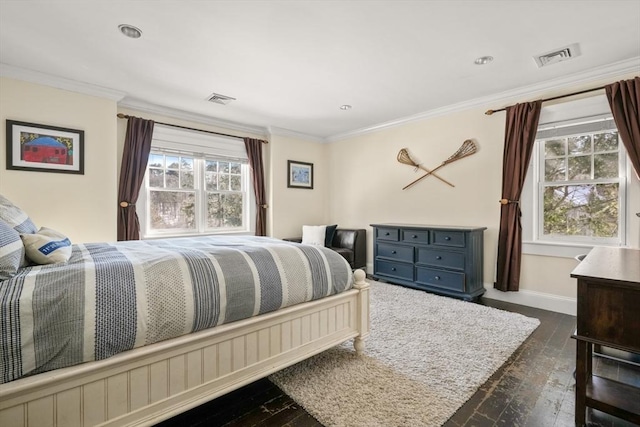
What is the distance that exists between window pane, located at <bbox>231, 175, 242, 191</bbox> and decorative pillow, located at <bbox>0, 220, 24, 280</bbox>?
3464mm

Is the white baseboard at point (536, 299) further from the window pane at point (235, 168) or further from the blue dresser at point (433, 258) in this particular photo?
the window pane at point (235, 168)

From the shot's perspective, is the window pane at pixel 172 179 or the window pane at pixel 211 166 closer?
the window pane at pixel 172 179

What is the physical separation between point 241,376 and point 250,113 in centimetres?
350

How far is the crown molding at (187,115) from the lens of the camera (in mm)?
3679

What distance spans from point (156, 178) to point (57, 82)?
1384mm

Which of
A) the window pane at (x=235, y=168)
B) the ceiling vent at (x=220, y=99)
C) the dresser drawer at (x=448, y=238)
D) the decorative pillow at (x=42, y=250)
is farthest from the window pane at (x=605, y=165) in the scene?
the window pane at (x=235, y=168)

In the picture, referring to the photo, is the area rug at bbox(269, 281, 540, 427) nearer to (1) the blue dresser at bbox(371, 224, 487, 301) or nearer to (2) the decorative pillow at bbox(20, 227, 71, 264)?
(1) the blue dresser at bbox(371, 224, 487, 301)

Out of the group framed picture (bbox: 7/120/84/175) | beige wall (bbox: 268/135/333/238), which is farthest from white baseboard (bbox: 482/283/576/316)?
framed picture (bbox: 7/120/84/175)

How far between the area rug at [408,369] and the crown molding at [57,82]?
3.47 meters

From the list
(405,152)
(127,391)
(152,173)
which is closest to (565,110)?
(405,152)

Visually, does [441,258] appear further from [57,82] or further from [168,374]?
[57,82]

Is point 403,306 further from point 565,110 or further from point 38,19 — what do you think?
point 38,19

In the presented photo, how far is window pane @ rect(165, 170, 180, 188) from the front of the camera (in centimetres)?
411

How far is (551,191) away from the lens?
10.8 feet
